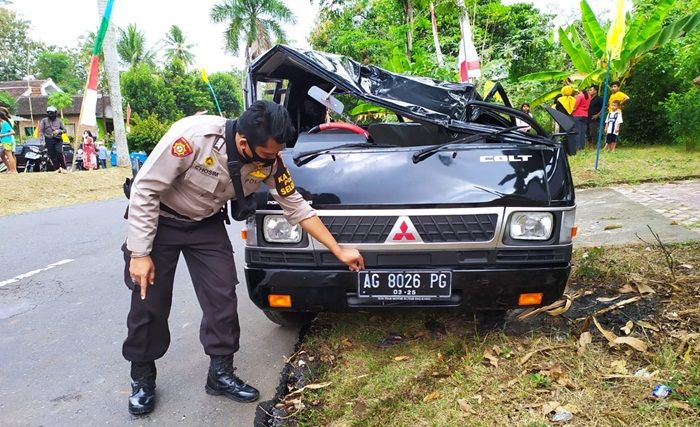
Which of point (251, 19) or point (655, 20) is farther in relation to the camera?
point (251, 19)

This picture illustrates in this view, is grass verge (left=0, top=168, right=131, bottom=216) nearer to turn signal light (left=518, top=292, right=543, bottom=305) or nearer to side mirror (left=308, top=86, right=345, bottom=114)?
side mirror (left=308, top=86, right=345, bottom=114)

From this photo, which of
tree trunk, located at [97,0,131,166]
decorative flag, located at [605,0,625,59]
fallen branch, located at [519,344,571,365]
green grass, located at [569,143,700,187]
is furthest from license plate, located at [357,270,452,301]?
tree trunk, located at [97,0,131,166]

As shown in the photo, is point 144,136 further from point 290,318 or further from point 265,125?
point 265,125

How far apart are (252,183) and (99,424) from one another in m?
1.38

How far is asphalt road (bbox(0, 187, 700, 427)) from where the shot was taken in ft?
8.41

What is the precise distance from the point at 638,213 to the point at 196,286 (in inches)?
214

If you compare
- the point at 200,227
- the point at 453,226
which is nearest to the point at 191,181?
the point at 200,227

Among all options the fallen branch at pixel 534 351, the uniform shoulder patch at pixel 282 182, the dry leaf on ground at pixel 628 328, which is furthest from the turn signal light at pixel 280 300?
the dry leaf on ground at pixel 628 328

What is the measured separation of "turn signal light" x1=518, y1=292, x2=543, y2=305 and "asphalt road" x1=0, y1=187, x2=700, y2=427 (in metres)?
1.40

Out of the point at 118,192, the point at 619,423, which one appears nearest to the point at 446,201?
the point at 619,423

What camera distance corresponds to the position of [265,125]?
213cm

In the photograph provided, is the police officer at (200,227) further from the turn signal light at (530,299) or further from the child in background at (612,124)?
the child in background at (612,124)

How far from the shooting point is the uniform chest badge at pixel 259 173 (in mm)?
2377

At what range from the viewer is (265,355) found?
316 cm
